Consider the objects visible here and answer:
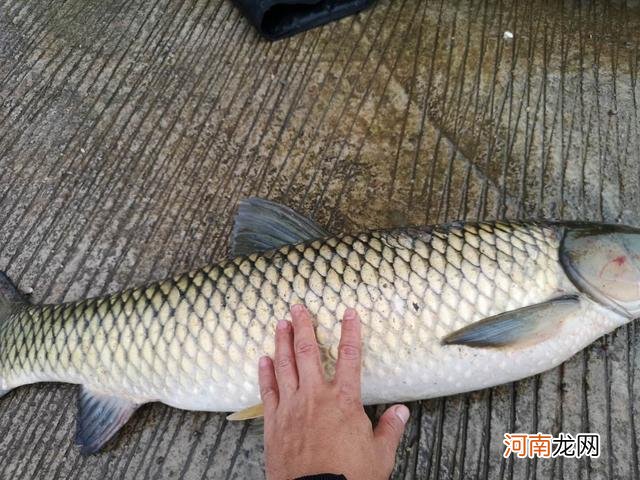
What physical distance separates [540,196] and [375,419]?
0.97 m

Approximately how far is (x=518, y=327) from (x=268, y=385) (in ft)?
2.16

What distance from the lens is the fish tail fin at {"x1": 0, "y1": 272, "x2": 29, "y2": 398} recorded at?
1835 mm

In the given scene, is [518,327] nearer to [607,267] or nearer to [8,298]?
[607,267]

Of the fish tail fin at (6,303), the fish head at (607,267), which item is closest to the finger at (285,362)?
the fish head at (607,267)

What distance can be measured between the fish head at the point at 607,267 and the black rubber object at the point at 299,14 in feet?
5.12

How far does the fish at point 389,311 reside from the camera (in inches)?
60.4

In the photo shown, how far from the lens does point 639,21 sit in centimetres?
245

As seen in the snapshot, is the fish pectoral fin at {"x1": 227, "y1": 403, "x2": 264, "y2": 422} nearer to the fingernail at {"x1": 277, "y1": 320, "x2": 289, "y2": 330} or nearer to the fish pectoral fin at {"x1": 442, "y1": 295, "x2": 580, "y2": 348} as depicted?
the fingernail at {"x1": 277, "y1": 320, "x2": 289, "y2": 330}

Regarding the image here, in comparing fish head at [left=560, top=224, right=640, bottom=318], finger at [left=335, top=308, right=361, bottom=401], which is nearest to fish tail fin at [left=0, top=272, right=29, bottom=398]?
finger at [left=335, top=308, right=361, bottom=401]

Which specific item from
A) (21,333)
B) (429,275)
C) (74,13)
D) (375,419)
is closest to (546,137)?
(429,275)

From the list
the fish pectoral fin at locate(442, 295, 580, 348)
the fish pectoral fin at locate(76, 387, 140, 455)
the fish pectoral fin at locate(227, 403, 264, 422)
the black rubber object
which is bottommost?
the fish pectoral fin at locate(76, 387, 140, 455)

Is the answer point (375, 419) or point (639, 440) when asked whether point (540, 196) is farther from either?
point (375, 419)

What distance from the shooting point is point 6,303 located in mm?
1863

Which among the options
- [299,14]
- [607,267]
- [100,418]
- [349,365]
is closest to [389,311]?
[349,365]
